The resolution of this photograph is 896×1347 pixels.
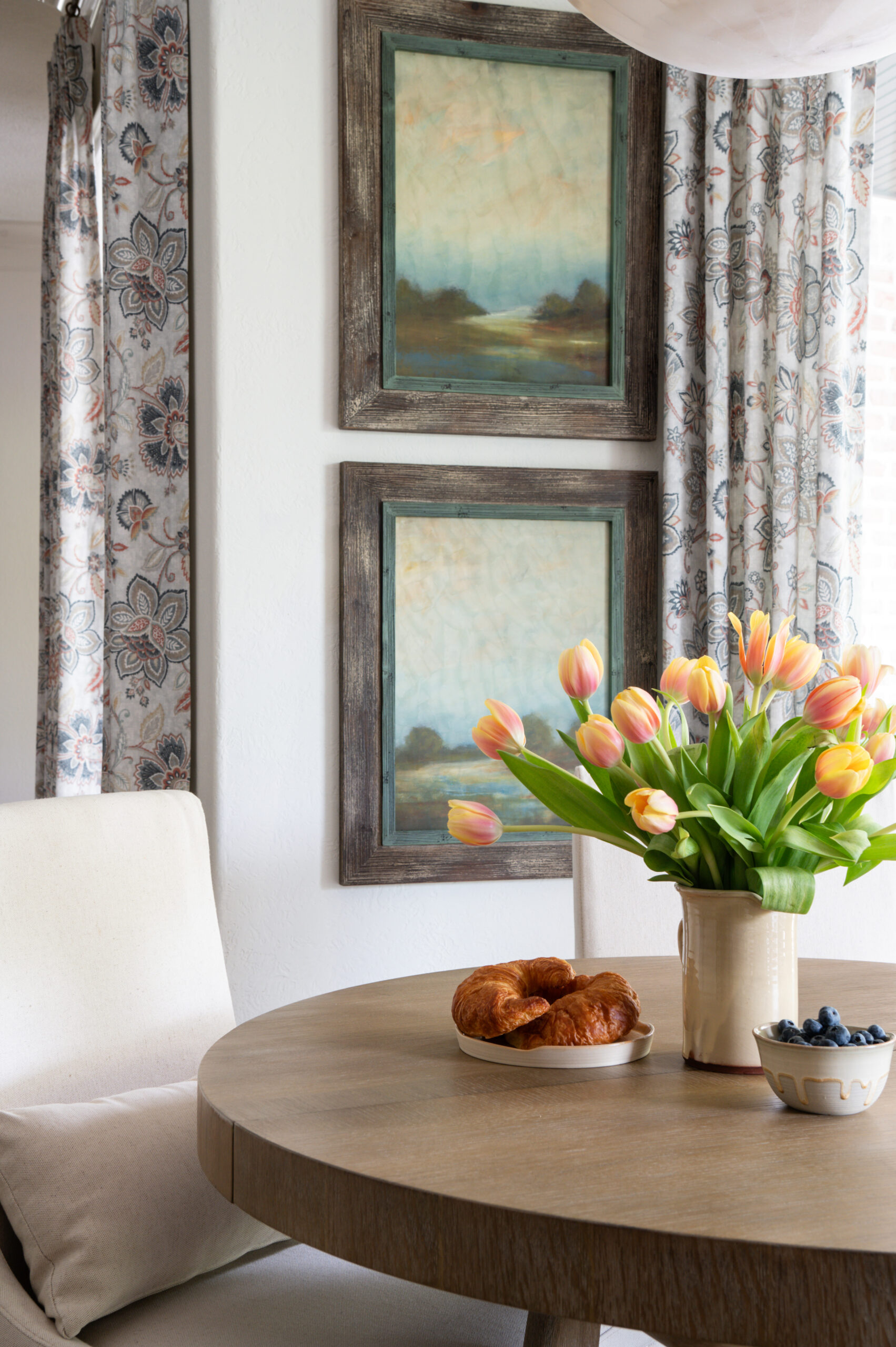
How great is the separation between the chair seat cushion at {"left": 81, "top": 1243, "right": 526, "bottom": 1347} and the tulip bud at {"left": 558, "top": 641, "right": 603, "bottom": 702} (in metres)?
0.59

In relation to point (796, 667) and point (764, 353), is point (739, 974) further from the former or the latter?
point (764, 353)

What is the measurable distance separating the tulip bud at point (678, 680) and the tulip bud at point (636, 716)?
7 cm

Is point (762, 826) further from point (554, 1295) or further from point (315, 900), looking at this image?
point (315, 900)

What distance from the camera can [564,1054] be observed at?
1133mm

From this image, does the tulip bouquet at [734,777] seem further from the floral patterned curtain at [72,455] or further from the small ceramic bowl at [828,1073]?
the floral patterned curtain at [72,455]

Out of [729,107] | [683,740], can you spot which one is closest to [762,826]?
[683,740]

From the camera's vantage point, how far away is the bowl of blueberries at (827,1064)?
98cm

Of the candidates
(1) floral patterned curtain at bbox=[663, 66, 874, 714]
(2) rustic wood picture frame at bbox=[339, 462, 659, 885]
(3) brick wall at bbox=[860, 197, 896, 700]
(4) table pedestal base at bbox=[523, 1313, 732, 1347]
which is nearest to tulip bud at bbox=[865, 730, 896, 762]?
(4) table pedestal base at bbox=[523, 1313, 732, 1347]

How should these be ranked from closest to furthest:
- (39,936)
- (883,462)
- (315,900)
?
(39,936) < (315,900) < (883,462)

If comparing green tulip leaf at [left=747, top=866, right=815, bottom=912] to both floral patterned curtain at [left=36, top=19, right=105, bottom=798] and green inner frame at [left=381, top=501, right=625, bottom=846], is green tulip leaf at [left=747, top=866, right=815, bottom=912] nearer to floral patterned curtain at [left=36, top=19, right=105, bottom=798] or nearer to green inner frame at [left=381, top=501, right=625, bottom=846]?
green inner frame at [left=381, top=501, right=625, bottom=846]

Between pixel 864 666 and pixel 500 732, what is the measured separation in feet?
1.14

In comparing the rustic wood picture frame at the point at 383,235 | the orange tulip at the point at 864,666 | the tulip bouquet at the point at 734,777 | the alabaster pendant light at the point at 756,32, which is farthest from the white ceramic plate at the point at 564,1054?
the rustic wood picture frame at the point at 383,235

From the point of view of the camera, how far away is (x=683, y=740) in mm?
1196

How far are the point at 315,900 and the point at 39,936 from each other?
3.05ft
